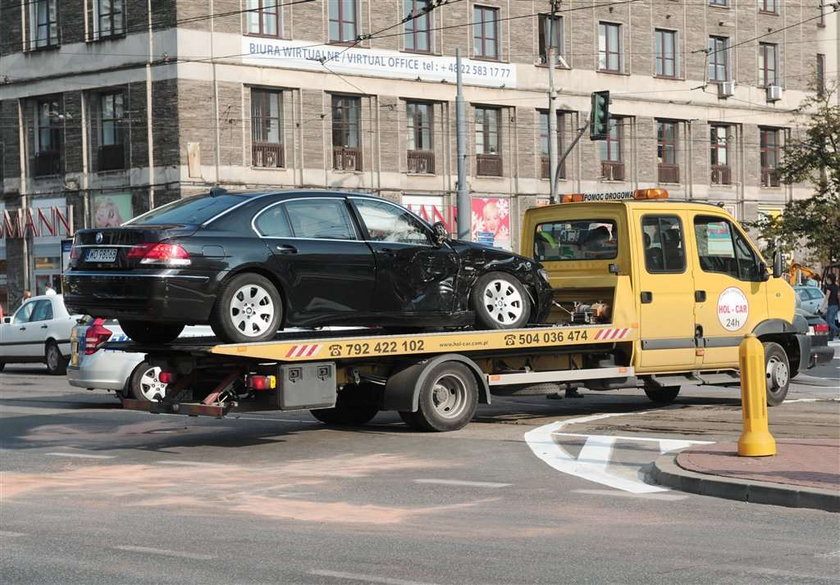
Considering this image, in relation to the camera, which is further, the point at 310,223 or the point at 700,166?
the point at 700,166

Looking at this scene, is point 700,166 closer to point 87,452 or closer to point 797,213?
point 797,213

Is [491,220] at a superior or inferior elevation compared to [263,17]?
inferior

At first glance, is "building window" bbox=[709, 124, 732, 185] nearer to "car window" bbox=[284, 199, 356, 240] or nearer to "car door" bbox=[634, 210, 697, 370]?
"car door" bbox=[634, 210, 697, 370]

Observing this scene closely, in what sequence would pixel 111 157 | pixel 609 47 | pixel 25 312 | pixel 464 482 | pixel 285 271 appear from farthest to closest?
pixel 609 47
pixel 111 157
pixel 25 312
pixel 285 271
pixel 464 482

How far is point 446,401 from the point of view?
15195 mm

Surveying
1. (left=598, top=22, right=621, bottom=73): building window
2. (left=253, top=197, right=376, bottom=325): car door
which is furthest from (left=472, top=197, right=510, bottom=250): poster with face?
(left=253, top=197, right=376, bottom=325): car door

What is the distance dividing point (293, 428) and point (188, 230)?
373 centimetres

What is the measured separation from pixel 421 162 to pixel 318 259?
34.2 m

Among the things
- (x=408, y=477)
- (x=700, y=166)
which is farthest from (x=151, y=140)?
(x=408, y=477)

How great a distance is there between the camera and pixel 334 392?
13734mm

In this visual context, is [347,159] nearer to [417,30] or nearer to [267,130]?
[267,130]

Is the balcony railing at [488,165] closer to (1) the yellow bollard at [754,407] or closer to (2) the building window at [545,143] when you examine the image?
(2) the building window at [545,143]

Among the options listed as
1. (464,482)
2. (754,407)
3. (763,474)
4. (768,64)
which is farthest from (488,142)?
(763,474)

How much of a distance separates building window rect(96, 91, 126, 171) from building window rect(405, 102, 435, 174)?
30.4ft
